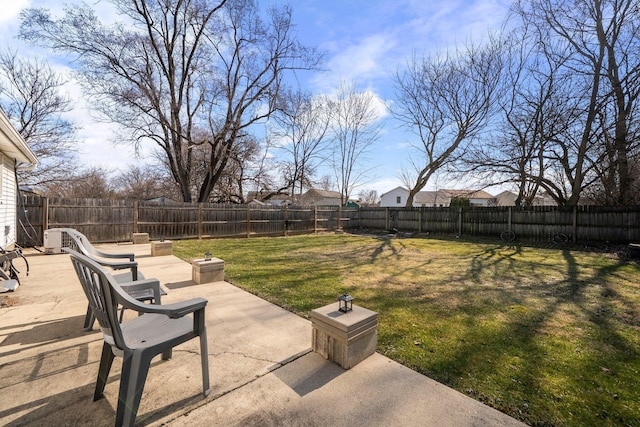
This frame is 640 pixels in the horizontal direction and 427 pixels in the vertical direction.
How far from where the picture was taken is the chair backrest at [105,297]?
4.67 ft

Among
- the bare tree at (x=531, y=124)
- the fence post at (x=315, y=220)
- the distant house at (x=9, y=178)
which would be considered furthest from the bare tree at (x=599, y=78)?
the distant house at (x=9, y=178)

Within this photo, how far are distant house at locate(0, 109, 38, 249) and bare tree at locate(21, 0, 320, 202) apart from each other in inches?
270

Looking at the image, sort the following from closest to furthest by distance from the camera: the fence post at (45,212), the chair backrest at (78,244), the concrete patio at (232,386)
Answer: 1. the concrete patio at (232,386)
2. the chair backrest at (78,244)
3. the fence post at (45,212)

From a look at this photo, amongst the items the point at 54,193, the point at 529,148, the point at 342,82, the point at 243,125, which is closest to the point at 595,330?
the point at 529,148

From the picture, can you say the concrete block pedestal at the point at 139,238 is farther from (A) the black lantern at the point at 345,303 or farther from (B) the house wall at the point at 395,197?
(B) the house wall at the point at 395,197

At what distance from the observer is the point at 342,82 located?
20500mm

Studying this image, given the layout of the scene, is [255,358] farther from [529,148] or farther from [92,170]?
[92,170]

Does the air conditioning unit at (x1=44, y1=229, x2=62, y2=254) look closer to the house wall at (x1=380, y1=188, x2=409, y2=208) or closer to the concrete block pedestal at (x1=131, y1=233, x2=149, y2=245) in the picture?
the concrete block pedestal at (x1=131, y1=233, x2=149, y2=245)

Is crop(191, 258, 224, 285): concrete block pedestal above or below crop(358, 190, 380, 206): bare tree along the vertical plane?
below

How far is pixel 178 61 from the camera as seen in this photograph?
47.7 ft

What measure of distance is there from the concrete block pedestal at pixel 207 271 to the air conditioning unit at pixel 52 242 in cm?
534

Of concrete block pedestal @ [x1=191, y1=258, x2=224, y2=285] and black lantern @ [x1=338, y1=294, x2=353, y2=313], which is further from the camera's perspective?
concrete block pedestal @ [x1=191, y1=258, x2=224, y2=285]

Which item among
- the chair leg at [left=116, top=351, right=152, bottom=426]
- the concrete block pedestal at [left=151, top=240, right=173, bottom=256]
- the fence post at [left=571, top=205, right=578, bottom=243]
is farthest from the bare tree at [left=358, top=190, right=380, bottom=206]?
the chair leg at [left=116, top=351, right=152, bottom=426]

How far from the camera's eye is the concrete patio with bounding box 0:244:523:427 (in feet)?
5.36
